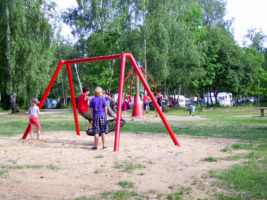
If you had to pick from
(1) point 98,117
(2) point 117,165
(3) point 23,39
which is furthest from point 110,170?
(3) point 23,39

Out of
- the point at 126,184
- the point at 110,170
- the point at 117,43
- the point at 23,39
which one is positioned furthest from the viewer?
the point at 117,43

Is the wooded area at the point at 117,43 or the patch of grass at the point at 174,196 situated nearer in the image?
the patch of grass at the point at 174,196

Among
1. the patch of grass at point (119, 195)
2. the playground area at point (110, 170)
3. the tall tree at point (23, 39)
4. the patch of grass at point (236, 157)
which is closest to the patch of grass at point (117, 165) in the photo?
the playground area at point (110, 170)

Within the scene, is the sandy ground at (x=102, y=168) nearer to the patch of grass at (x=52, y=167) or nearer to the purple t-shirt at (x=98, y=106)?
the patch of grass at (x=52, y=167)

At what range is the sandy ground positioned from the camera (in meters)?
4.19

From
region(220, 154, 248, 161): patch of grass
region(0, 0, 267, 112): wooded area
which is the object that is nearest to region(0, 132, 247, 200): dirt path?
region(220, 154, 248, 161): patch of grass

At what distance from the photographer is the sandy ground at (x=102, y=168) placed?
165 inches

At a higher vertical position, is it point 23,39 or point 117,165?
point 23,39

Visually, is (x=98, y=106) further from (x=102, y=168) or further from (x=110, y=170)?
(x=110, y=170)

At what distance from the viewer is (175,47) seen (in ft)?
99.3

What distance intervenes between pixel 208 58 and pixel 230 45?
5.12 meters

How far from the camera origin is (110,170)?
5383 mm

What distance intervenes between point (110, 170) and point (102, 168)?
210 mm

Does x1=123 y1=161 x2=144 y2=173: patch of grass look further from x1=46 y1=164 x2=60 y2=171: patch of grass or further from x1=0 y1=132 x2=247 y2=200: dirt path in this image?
x1=46 y1=164 x2=60 y2=171: patch of grass
